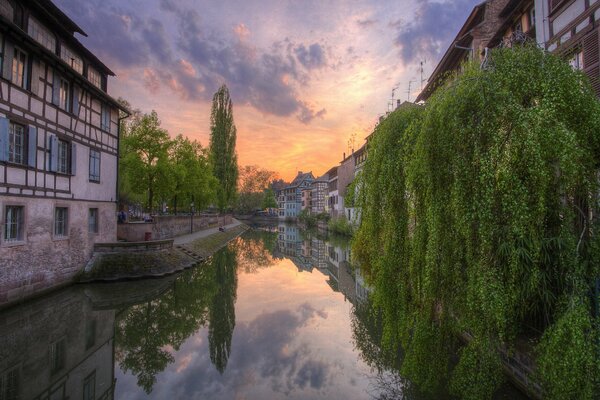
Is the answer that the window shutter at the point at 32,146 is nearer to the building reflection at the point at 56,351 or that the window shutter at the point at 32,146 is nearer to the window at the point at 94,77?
the building reflection at the point at 56,351

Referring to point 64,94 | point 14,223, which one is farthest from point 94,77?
point 14,223

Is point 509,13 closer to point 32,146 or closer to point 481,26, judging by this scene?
point 481,26

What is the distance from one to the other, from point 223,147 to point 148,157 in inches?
859

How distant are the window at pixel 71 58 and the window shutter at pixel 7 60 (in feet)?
10.3

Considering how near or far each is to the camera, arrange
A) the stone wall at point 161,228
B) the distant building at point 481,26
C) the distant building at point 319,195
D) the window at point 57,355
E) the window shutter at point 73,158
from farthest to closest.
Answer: the distant building at point 319,195 < the stone wall at point 161,228 < the window shutter at point 73,158 < the distant building at point 481,26 < the window at point 57,355

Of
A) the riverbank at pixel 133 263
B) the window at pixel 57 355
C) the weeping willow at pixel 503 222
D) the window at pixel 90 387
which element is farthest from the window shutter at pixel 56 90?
the weeping willow at pixel 503 222

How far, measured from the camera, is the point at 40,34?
1359cm

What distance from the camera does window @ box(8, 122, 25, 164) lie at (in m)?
12.0

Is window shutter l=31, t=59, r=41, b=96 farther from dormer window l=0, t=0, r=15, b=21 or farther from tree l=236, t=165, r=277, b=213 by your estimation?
tree l=236, t=165, r=277, b=213

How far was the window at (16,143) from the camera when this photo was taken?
12.0m

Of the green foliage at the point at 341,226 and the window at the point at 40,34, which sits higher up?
the window at the point at 40,34

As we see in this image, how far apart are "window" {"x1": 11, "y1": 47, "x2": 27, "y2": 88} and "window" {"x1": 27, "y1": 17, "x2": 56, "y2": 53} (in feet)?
2.63

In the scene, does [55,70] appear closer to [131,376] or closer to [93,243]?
[93,243]

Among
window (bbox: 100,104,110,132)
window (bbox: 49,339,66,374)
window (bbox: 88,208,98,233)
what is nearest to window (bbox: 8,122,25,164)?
window (bbox: 88,208,98,233)
